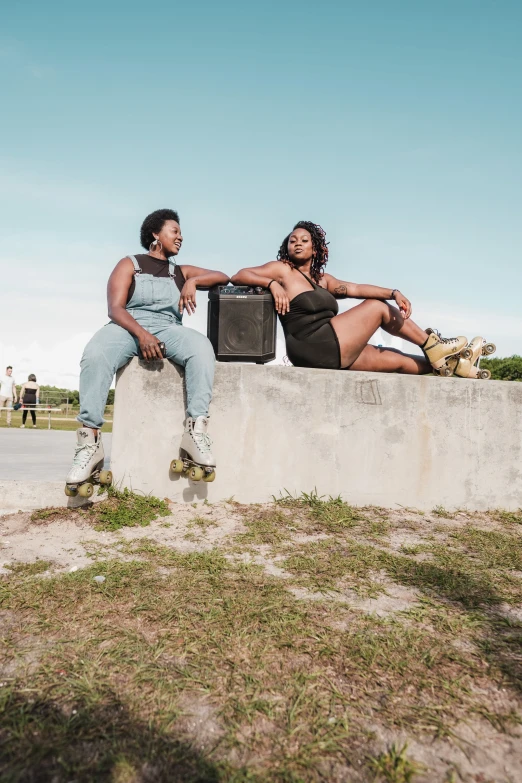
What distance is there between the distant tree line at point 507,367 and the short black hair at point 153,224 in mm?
25570

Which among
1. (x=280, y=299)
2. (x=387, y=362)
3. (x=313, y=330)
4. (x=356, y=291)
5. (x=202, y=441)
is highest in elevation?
(x=356, y=291)

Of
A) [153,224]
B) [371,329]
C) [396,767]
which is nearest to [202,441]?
[371,329]

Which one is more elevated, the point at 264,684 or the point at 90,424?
the point at 90,424

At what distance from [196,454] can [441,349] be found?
2.31 m

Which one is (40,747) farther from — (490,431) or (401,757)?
(490,431)

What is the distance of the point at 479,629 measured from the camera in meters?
2.16

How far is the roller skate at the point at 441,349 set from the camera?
4551mm

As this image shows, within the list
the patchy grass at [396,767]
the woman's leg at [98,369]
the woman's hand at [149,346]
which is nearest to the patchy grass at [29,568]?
the woman's leg at [98,369]

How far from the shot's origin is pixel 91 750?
1.37 m

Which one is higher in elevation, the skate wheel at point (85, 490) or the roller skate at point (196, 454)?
the roller skate at point (196, 454)

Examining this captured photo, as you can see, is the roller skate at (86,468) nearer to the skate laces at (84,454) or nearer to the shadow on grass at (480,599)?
the skate laces at (84,454)

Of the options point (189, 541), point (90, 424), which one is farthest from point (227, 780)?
point (90, 424)

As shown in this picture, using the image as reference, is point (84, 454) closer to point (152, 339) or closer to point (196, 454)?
point (196, 454)

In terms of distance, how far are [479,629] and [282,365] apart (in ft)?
8.18
